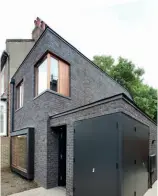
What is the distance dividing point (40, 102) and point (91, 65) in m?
4.37

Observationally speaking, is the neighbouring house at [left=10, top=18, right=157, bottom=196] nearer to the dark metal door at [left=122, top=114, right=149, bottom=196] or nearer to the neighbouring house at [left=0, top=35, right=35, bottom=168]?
the dark metal door at [left=122, top=114, right=149, bottom=196]

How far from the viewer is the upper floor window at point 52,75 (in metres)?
7.96

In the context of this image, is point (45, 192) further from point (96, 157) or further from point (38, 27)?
point (38, 27)

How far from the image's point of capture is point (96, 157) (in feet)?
15.9

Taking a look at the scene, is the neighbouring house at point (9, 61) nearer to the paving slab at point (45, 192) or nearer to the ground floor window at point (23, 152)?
the ground floor window at point (23, 152)

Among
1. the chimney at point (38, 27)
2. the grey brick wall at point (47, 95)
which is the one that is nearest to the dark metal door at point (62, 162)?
the grey brick wall at point (47, 95)

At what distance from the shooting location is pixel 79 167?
18.5ft

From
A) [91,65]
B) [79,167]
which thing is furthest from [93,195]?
[91,65]

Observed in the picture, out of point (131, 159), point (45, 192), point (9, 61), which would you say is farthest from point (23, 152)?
point (9, 61)

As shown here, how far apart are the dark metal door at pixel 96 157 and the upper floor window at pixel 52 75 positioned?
275cm

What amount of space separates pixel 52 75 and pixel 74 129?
9.02ft

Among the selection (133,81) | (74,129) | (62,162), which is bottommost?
(62,162)

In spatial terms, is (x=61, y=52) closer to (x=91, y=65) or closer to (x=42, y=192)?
(x=91, y=65)

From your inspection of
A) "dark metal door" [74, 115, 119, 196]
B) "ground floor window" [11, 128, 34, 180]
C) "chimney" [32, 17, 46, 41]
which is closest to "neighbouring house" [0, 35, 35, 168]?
"chimney" [32, 17, 46, 41]
